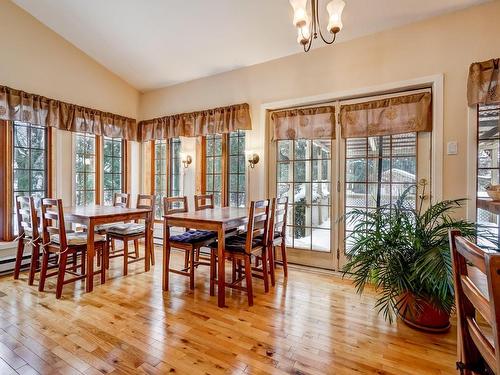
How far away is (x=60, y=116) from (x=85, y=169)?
83 cm

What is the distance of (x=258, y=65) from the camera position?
3.78m

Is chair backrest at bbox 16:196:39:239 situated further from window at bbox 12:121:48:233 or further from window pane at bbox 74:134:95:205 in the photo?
window pane at bbox 74:134:95:205

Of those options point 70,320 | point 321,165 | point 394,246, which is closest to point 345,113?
point 321,165

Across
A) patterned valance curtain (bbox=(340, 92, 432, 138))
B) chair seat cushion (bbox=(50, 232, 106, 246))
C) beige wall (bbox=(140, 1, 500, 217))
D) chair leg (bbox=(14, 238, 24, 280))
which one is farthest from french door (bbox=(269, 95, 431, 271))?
chair leg (bbox=(14, 238, 24, 280))

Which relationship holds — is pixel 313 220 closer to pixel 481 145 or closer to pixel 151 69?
pixel 481 145

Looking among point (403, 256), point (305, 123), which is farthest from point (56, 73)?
point (403, 256)

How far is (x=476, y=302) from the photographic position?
854mm

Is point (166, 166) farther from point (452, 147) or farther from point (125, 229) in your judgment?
point (452, 147)

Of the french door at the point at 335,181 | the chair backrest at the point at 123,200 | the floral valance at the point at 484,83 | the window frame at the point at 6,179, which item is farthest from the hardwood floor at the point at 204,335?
the floral valance at the point at 484,83

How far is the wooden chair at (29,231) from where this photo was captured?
282cm

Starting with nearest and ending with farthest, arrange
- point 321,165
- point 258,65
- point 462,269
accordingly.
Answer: point 462,269 → point 321,165 → point 258,65

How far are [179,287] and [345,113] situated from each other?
262cm

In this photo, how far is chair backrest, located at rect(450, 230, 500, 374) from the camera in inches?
27.3

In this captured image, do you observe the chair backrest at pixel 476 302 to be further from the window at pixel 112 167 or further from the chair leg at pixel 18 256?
the window at pixel 112 167
